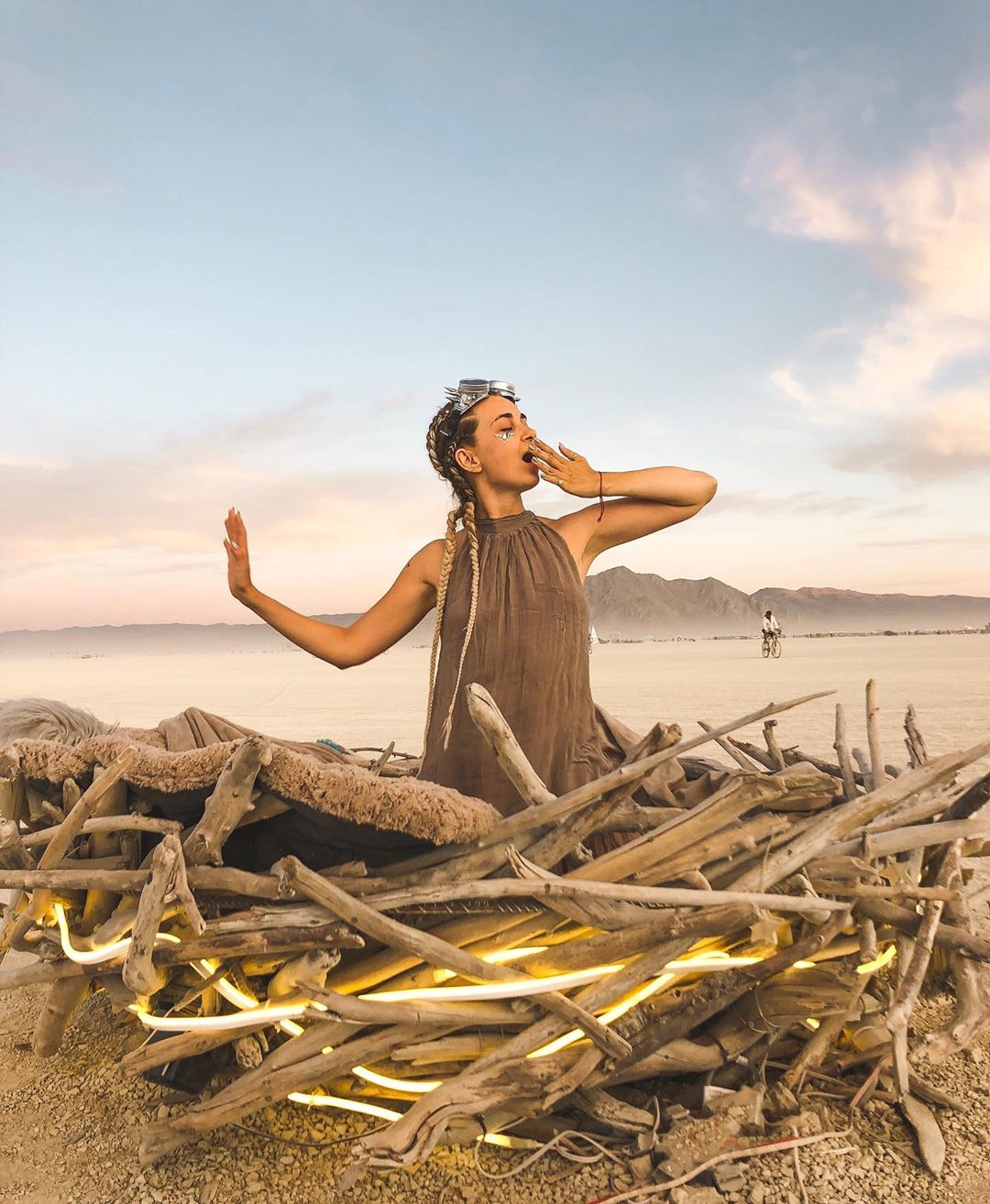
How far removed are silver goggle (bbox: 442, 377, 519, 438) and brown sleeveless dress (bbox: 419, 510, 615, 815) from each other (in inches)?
17.4

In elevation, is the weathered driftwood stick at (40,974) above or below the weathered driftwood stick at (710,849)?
below

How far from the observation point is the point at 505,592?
2.68 metres

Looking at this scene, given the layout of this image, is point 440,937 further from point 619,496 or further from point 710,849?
point 619,496

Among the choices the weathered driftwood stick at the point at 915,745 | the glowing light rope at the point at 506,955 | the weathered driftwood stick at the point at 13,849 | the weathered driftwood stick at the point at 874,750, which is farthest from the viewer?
the weathered driftwood stick at the point at 915,745

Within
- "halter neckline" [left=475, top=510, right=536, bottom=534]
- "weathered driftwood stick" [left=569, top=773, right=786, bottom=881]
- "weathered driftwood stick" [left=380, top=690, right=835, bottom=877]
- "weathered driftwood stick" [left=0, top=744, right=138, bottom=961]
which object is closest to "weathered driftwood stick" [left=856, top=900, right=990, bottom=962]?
"weathered driftwood stick" [left=569, top=773, right=786, bottom=881]

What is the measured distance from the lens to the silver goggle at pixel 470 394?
2900 mm

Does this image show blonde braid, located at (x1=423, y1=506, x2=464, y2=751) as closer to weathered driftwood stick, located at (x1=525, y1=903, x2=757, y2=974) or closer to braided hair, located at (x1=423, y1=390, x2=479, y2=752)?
braided hair, located at (x1=423, y1=390, x2=479, y2=752)

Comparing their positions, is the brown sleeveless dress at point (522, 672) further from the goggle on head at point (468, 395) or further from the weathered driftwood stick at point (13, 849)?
the weathered driftwood stick at point (13, 849)

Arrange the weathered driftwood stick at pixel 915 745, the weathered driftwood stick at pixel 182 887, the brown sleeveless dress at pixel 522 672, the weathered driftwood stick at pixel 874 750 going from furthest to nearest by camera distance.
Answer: the weathered driftwood stick at pixel 915 745 → the weathered driftwood stick at pixel 874 750 → the brown sleeveless dress at pixel 522 672 → the weathered driftwood stick at pixel 182 887

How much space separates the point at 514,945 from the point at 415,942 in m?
0.24

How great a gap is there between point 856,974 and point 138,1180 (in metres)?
1.81

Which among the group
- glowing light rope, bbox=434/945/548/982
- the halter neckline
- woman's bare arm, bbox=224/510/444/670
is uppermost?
the halter neckline

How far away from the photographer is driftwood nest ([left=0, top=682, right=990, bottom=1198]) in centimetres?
189

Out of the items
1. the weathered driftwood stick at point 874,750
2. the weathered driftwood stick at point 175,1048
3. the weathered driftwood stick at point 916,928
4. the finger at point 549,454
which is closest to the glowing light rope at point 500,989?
the weathered driftwood stick at point 175,1048
